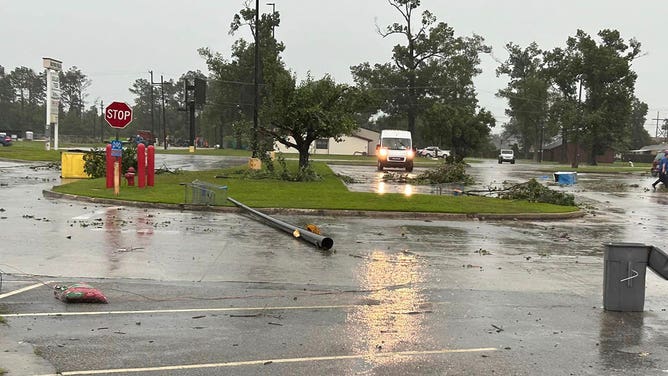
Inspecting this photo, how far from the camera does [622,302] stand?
23.2ft

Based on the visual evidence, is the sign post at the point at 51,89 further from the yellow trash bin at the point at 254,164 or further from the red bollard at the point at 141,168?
the red bollard at the point at 141,168

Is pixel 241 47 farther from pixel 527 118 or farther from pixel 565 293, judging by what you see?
pixel 565 293

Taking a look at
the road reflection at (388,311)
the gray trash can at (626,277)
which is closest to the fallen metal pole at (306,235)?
the road reflection at (388,311)

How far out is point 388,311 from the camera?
6.77m

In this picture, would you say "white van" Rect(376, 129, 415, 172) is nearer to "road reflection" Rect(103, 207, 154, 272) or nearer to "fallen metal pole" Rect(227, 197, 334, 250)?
"fallen metal pole" Rect(227, 197, 334, 250)

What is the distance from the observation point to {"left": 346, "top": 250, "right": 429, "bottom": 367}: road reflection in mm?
5535

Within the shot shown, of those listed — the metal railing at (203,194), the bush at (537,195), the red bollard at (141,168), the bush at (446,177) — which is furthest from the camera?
the bush at (446,177)

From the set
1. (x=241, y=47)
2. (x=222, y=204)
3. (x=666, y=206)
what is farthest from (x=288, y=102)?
(x=241, y=47)

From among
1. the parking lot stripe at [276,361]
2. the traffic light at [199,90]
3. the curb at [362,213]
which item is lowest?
the parking lot stripe at [276,361]

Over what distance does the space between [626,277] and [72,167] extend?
23757 millimetres

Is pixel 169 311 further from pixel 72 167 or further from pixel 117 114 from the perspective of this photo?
pixel 72 167

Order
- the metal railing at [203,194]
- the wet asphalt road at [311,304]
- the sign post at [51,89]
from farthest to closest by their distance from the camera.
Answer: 1. the sign post at [51,89]
2. the metal railing at [203,194]
3. the wet asphalt road at [311,304]

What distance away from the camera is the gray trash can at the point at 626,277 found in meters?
7.05

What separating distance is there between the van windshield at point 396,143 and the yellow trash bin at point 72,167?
63.7 feet
